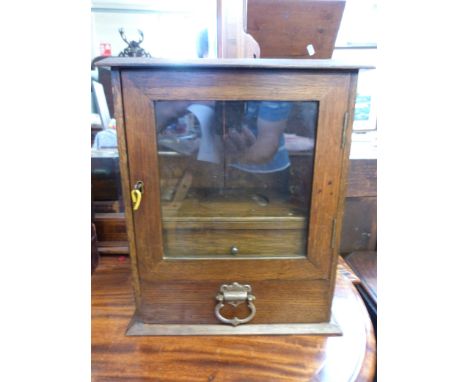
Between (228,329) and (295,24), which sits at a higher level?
(295,24)

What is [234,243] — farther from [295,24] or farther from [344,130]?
[295,24]

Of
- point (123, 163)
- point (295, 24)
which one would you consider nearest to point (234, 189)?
point (123, 163)

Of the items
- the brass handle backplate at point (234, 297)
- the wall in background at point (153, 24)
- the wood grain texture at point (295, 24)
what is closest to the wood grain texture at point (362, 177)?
the wood grain texture at point (295, 24)

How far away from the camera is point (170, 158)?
0.50 meters

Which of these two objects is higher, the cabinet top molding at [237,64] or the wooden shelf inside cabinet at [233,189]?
the cabinet top molding at [237,64]

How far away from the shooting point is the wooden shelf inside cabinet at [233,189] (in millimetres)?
440

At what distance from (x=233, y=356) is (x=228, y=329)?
0.19ft

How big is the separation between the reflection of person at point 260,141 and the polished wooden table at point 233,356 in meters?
0.32

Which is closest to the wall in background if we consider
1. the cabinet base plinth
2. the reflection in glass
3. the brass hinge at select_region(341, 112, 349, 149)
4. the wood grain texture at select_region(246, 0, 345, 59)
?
the wood grain texture at select_region(246, 0, 345, 59)

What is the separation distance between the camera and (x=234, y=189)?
1.84 feet

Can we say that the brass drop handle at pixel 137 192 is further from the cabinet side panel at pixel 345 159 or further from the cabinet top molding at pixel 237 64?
the cabinet side panel at pixel 345 159

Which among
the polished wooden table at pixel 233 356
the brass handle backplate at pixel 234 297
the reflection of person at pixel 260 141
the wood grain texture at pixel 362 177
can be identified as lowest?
the polished wooden table at pixel 233 356
